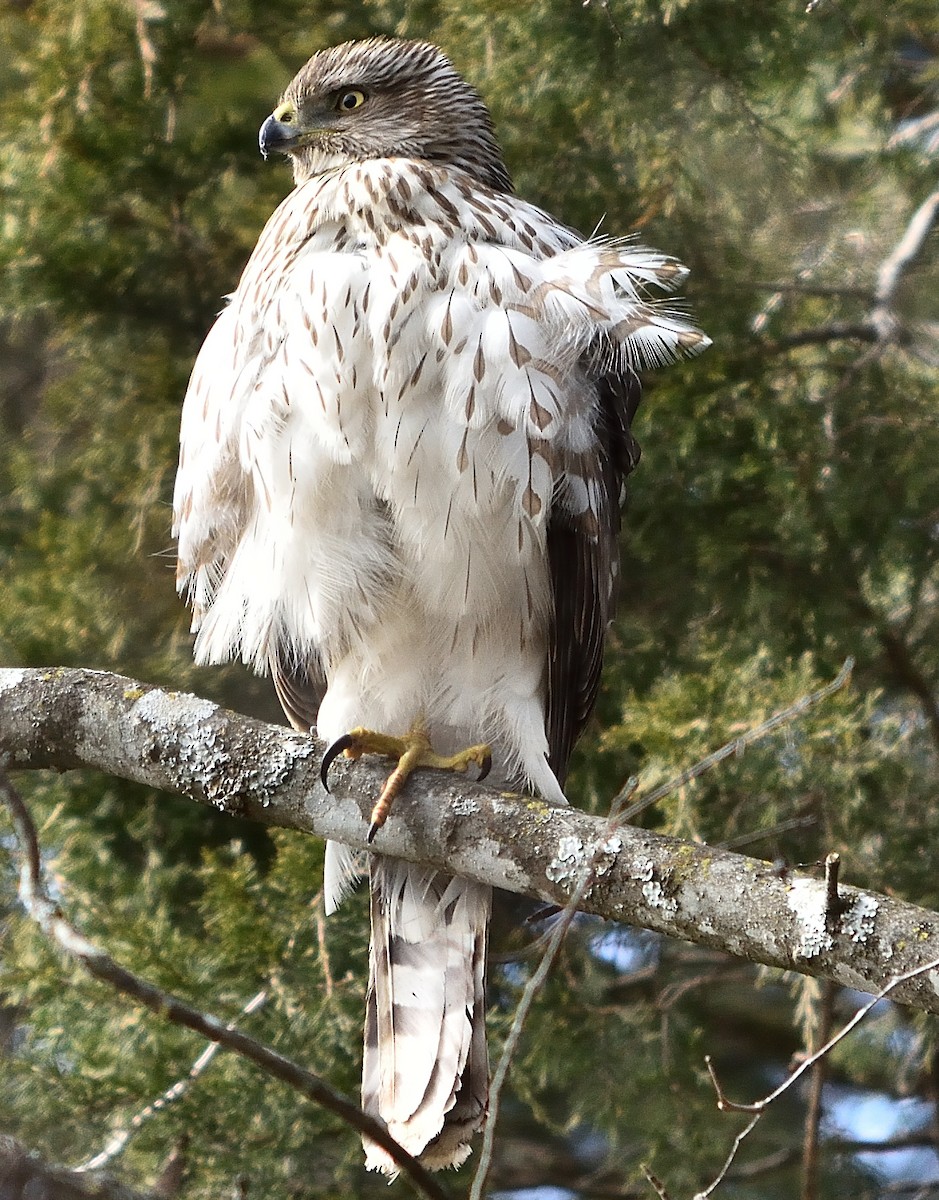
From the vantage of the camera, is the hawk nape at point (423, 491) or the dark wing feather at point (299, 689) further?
the dark wing feather at point (299, 689)

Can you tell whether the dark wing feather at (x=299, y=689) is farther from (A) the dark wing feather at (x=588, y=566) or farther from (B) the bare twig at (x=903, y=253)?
(B) the bare twig at (x=903, y=253)

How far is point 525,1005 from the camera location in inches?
75.8

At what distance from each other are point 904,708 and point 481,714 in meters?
1.75

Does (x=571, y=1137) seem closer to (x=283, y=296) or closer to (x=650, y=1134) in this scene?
(x=650, y=1134)

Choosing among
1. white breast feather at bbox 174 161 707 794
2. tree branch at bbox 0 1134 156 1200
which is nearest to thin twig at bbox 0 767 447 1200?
tree branch at bbox 0 1134 156 1200

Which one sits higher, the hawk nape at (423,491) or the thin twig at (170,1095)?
the hawk nape at (423,491)

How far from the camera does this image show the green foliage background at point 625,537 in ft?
13.1

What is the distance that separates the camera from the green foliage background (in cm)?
398

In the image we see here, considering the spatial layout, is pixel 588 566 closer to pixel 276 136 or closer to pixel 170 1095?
pixel 276 136

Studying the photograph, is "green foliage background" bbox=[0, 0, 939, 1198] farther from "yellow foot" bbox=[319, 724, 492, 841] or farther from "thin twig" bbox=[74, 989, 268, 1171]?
"yellow foot" bbox=[319, 724, 492, 841]

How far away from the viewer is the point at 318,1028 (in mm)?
4008

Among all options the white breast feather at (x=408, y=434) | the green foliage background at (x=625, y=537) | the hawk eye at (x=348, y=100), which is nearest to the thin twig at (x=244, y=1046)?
the white breast feather at (x=408, y=434)

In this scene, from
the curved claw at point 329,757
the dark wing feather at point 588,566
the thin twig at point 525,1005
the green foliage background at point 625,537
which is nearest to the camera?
the thin twig at point 525,1005

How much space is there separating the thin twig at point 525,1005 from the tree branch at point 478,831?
2 centimetres
